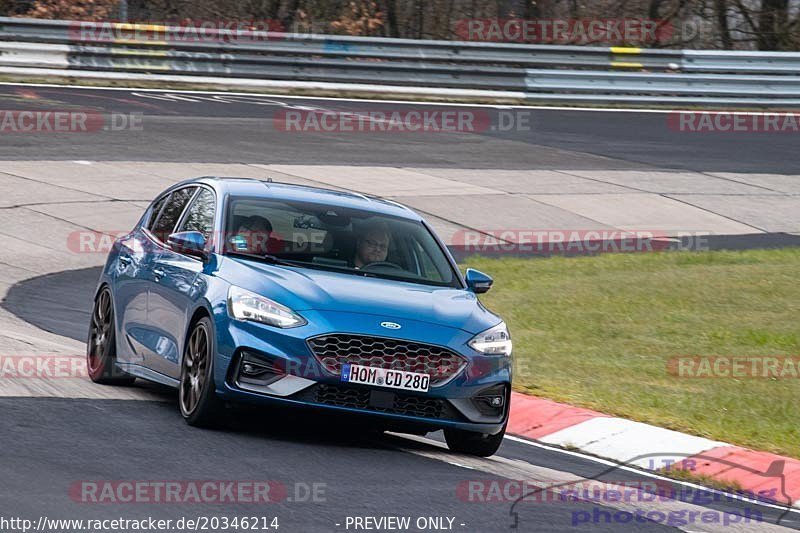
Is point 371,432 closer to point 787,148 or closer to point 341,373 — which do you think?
point 341,373

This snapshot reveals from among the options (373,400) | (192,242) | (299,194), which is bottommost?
(373,400)

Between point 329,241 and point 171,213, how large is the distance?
60.6 inches

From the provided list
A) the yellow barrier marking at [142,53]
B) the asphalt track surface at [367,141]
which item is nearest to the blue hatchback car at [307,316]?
the asphalt track surface at [367,141]

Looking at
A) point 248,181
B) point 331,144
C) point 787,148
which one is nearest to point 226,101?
point 331,144

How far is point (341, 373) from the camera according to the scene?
8203 mm

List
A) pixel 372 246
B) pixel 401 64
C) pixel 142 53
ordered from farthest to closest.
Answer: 1. pixel 401 64
2. pixel 142 53
3. pixel 372 246

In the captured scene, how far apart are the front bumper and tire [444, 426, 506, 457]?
41 cm

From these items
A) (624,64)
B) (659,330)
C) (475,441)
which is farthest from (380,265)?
(624,64)

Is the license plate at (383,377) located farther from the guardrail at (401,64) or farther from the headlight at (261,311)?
the guardrail at (401,64)

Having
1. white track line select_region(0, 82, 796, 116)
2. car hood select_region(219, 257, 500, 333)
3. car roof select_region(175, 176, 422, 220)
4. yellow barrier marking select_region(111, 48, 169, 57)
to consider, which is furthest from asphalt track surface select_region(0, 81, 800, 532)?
yellow barrier marking select_region(111, 48, 169, 57)

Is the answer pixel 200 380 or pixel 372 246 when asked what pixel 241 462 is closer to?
pixel 200 380

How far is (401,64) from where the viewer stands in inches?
1166

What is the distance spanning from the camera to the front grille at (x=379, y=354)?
27.0 feet

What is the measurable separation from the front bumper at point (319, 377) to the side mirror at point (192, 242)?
2.69 ft
